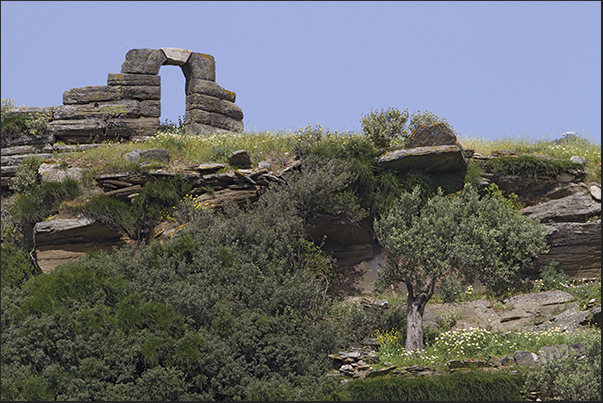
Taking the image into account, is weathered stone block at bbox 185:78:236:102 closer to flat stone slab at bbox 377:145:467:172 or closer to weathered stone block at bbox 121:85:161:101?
weathered stone block at bbox 121:85:161:101

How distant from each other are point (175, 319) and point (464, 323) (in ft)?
23.5

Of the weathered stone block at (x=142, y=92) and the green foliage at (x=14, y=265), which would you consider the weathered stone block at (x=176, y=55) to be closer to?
the weathered stone block at (x=142, y=92)

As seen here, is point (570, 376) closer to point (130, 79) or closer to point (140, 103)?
point (140, 103)

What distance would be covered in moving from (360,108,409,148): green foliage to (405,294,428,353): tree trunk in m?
→ 6.87

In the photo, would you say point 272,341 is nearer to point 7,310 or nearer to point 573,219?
point 7,310

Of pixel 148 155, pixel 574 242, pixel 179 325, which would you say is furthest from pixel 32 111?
pixel 574 242

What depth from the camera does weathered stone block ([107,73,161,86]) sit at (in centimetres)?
2284

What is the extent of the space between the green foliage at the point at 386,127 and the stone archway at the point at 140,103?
5283 millimetres

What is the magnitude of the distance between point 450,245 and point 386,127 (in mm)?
7265

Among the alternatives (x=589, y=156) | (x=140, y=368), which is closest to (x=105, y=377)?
(x=140, y=368)

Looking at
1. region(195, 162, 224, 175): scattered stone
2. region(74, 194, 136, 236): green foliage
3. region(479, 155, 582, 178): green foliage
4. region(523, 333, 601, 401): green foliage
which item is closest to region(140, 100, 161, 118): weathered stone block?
region(195, 162, 224, 175): scattered stone

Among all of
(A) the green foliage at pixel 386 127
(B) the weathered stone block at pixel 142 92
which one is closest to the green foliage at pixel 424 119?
(A) the green foliage at pixel 386 127

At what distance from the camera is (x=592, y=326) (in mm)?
15461

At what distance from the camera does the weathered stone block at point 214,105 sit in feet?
77.6
